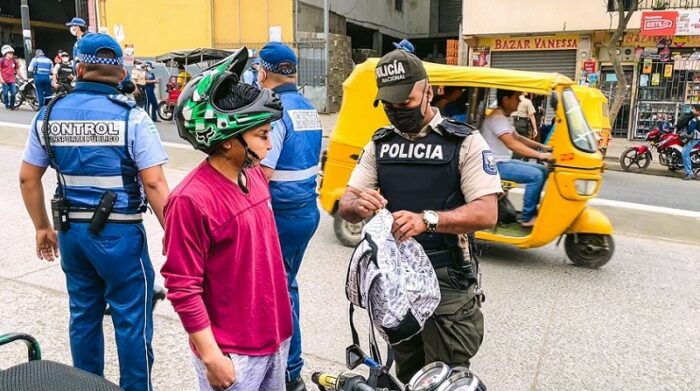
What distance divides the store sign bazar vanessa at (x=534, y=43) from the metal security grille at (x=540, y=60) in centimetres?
18

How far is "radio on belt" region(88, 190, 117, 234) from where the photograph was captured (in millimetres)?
2801

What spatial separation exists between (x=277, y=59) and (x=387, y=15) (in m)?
27.0

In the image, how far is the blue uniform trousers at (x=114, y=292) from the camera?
2.83 metres

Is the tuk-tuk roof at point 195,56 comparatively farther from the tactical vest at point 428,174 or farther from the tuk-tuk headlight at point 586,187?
the tactical vest at point 428,174

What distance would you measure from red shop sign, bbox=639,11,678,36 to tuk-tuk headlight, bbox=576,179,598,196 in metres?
13.1

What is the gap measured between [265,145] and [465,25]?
18.9 metres

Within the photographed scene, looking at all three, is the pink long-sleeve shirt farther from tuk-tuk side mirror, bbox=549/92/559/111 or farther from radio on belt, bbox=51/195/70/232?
tuk-tuk side mirror, bbox=549/92/559/111

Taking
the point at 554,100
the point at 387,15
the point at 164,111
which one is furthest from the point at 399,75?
the point at 387,15

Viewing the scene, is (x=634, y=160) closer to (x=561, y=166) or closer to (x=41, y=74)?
(x=561, y=166)

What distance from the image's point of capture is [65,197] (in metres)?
2.89

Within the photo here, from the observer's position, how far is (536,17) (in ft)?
61.7

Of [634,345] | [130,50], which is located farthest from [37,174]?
[130,50]

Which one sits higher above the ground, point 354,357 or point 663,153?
point 354,357

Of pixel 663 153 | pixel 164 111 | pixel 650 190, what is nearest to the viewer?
pixel 650 190
